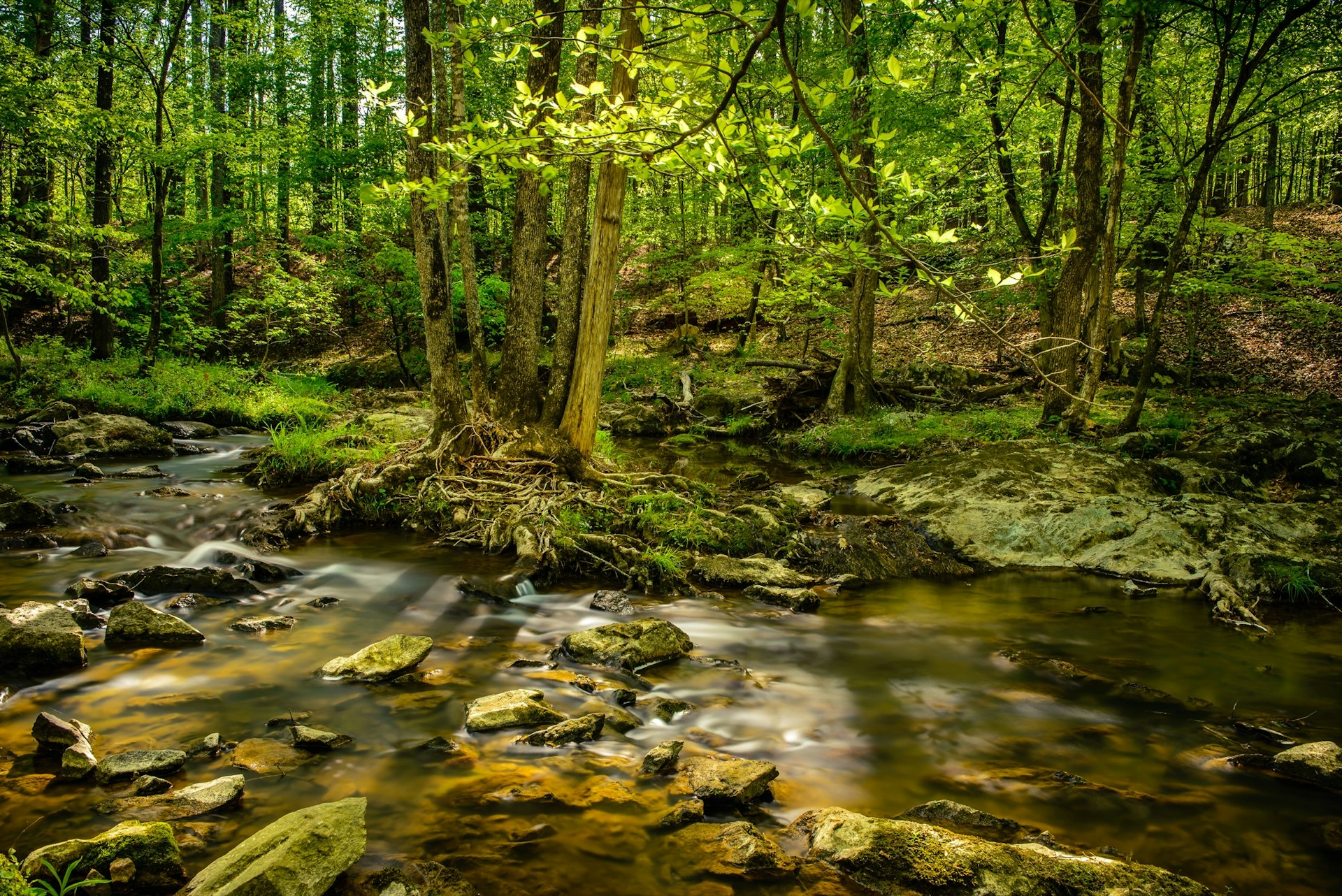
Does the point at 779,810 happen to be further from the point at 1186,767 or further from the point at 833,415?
the point at 833,415

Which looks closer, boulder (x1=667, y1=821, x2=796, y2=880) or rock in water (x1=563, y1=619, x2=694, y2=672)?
boulder (x1=667, y1=821, x2=796, y2=880)

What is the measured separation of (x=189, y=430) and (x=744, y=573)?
12117 millimetres

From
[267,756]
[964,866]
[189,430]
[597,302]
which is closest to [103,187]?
[189,430]

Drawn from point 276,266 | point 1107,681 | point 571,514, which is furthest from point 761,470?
point 276,266

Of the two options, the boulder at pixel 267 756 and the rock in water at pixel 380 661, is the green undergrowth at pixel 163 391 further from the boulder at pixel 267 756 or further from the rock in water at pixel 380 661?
the boulder at pixel 267 756

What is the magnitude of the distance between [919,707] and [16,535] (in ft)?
29.9

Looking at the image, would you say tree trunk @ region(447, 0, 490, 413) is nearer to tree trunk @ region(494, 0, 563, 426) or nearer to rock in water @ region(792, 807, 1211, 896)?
tree trunk @ region(494, 0, 563, 426)

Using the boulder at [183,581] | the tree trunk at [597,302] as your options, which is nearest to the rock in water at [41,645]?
the boulder at [183,581]

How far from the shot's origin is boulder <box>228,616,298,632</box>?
5.48 meters

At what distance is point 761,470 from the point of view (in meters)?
11.9

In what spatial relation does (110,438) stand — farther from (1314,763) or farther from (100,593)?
(1314,763)

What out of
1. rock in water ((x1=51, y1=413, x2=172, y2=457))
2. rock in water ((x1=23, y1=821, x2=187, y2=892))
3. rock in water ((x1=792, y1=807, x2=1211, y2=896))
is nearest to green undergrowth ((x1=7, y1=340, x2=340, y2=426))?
rock in water ((x1=51, y1=413, x2=172, y2=457))

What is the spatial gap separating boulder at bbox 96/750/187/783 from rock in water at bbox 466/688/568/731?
1496mm

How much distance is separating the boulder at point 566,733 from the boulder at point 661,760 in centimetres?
40
